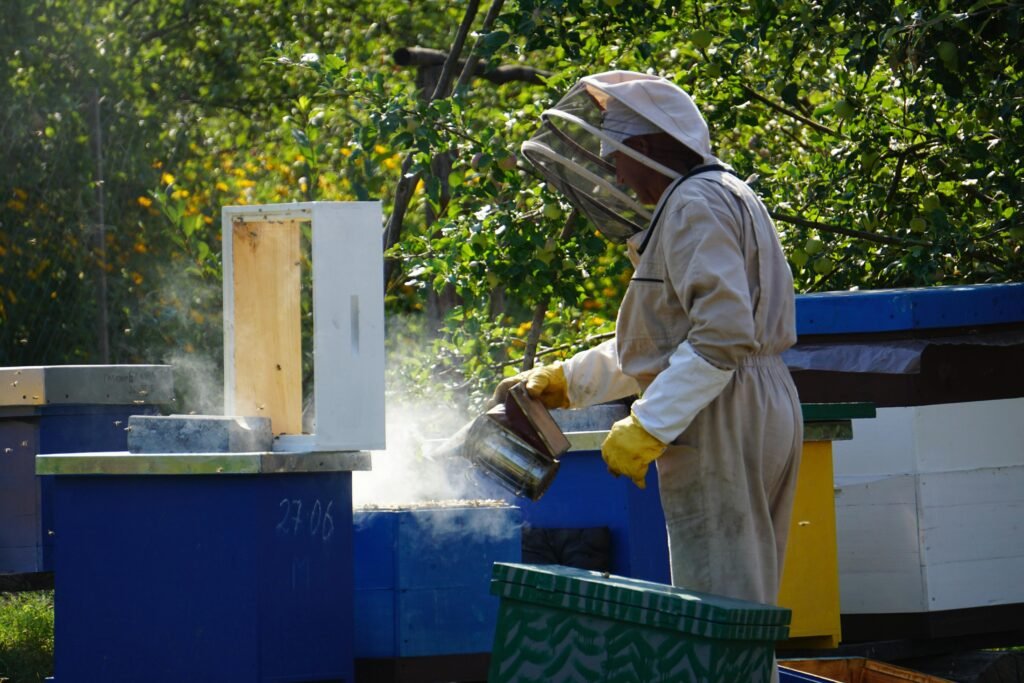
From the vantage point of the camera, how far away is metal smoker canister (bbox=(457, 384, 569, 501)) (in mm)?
2783

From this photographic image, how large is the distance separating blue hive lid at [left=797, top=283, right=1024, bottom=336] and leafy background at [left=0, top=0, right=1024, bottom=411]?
64 cm

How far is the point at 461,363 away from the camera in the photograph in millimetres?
5773

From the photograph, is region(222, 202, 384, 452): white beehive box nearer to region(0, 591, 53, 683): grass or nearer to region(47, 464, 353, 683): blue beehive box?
region(47, 464, 353, 683): blue beehive box

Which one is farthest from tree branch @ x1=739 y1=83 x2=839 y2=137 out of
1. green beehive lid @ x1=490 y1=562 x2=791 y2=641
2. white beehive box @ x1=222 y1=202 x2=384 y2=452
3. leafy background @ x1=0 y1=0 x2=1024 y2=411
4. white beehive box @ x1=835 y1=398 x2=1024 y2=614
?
green beehive lid @ x1=490 y1=562 x2=791 y2=641

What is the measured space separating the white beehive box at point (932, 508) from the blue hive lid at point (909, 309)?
0.25 meters

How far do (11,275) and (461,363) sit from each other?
3.26m

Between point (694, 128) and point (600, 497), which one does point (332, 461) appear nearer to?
point (600, 497)

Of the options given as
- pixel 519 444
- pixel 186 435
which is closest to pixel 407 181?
pixel 186 435

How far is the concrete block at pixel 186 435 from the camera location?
121 inches

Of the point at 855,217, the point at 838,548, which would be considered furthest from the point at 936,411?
the point at 855,217

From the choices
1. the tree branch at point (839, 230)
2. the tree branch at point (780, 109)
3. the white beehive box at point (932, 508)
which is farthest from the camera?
the tree branch at point (780, 109)

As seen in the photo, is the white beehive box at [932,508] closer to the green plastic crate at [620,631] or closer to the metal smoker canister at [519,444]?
the metal smoker canister at [519,444]

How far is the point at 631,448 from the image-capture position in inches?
96.3

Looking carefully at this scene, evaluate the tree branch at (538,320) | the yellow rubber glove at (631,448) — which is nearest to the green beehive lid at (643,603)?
the yellow rubber glove at (631,448)
